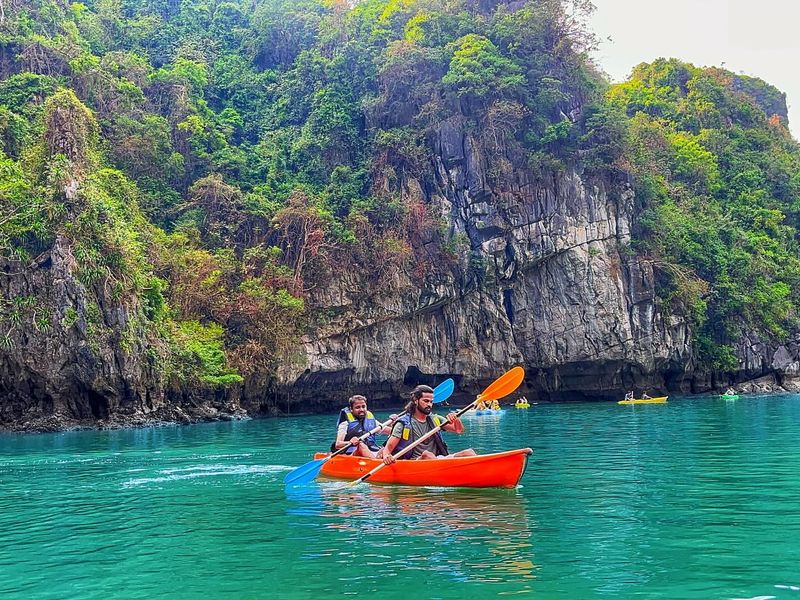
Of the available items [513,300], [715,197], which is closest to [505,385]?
[513,300]

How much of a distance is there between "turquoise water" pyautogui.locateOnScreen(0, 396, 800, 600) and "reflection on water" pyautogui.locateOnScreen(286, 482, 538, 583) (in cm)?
3

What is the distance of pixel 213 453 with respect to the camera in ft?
52.3

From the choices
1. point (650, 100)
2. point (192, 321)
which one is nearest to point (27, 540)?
point (192, 321)

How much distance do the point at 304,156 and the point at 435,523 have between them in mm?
31224

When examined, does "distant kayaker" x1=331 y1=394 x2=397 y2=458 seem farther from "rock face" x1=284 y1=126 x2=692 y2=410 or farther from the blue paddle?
"rock face" x1=284 y1=126 x2=692 y2=410

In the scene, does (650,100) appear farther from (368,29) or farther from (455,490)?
(455,490)

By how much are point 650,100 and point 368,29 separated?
17700 mm

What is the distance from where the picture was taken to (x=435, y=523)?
779cm

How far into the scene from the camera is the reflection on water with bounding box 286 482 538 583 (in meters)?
6.11

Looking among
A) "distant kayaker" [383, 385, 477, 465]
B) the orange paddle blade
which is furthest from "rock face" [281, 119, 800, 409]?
"distant kayaker" [383, 385, 477, 465]

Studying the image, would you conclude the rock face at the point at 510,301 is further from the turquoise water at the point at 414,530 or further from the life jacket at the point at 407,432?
the life jacket at the point at 407,432

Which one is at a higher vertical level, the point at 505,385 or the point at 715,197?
the point at 715,197

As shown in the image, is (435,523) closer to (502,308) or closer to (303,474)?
(303,474)

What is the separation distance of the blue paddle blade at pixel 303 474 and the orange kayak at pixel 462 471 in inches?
31.7
